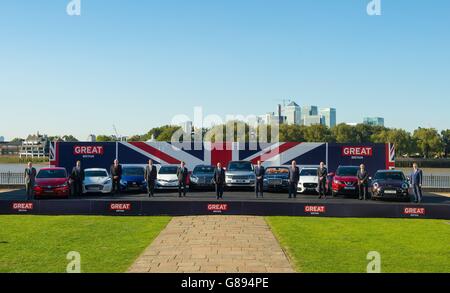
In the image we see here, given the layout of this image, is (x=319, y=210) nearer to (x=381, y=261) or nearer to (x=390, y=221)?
(x=390, y=221)

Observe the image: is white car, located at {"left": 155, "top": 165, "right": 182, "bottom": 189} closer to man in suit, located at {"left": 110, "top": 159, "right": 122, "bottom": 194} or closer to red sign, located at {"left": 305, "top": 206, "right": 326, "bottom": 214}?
man in suit, located at {"left": 110, "top": 159, "right": 122, "bottom": 194}

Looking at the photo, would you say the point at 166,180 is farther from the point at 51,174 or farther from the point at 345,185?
the point at 345,185

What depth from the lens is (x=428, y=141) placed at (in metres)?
118

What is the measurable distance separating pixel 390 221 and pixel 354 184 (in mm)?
6800

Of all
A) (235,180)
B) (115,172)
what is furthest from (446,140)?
(115,172)

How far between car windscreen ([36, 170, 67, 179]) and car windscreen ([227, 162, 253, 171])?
8.89 metres

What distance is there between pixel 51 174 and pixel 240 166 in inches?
392

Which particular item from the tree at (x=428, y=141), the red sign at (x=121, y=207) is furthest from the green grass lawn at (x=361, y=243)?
the tree at (x=428, y=141)

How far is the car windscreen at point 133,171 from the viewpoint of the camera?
25788 millimetres

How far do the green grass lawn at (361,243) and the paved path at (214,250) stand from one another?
48 cm

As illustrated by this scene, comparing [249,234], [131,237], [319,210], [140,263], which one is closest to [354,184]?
[319,210]

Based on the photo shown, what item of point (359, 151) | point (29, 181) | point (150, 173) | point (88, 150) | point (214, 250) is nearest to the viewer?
point (214, 250)
